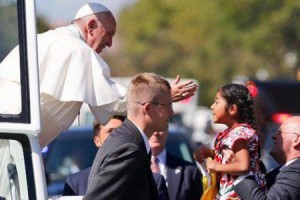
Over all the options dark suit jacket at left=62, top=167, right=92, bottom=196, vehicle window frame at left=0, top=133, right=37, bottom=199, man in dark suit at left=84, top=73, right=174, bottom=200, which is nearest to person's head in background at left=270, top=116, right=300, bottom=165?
man in dark suit at left=84, top=73, right=174, bottom=200

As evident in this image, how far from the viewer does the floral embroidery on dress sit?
19.4 ft

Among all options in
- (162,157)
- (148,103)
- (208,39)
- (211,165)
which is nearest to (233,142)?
(211,165)

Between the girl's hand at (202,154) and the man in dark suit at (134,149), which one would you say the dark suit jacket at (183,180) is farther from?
the man in dark suit at (134,149)

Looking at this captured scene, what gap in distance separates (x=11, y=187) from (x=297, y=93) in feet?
31.8

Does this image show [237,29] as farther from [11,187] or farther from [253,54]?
→ [11,187]

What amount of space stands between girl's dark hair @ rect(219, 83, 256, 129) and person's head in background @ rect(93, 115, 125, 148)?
100 cm

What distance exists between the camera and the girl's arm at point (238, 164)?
5.84 meters

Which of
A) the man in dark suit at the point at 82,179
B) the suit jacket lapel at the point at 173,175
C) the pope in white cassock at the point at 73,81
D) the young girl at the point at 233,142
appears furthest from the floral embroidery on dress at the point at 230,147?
the suit jacket lapel at the point at 173,175

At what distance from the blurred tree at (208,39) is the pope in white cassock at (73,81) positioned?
41.2m

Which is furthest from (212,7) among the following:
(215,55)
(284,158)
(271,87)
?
(284,158)

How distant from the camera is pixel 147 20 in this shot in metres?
66.5

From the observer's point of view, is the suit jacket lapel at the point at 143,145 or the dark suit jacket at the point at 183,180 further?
the dark suit jacket at the point at 183,180

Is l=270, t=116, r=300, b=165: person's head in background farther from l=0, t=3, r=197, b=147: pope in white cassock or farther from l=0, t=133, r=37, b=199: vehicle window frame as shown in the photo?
l=0, t=133, r=37, b=199: vehicle window frame

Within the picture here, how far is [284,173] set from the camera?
5.93m
